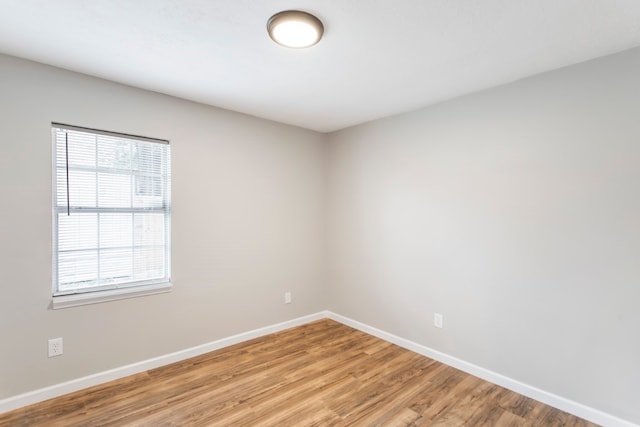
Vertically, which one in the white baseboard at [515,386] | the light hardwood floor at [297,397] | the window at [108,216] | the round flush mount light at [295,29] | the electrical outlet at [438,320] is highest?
the round flush mount light at [295,29]

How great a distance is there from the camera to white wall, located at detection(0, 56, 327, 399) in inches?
86.4

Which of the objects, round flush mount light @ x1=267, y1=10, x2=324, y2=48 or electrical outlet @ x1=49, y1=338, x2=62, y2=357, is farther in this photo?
electrical outlet @ x1=49, y1=338, x2=62, y2=357

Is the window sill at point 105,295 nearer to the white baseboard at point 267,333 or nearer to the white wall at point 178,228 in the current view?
the white wall at point 178,228

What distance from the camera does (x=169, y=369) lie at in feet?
9.09

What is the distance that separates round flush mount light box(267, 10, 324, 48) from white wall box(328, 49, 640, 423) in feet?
5.48

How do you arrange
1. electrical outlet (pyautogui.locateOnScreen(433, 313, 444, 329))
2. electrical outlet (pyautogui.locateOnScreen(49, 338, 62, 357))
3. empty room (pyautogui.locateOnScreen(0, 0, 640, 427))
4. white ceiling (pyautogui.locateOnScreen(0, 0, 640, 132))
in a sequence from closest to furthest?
white ceiling (pyautogui.locateOnScreen(0, 0, 640, 132)), empty room (pyautogui.locateOnScreen(0, 0, 640, 427)), electrical outlet (pyautogui.locateOnScreen(49, 338, 62, 357)), electrical outlet (pyautogui.locateOnScreen(433, 313, 444, 329))

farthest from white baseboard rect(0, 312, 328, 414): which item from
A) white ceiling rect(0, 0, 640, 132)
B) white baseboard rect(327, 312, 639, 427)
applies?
white ceiling rect(0, 0, 640, 132)

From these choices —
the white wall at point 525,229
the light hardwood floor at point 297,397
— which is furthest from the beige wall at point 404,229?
the light hardwood floor at point 297,397

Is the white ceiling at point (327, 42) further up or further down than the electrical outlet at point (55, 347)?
further up

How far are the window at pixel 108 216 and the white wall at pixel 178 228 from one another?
76mm

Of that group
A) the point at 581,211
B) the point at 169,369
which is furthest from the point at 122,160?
the point at 581,211

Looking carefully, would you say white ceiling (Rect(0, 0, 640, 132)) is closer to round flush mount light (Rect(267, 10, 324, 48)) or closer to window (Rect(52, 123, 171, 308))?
round flush mount light (Rect(267, 10, 324, 48))

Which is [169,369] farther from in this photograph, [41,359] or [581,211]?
[581,211]

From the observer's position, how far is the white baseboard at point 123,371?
219 centimetres
